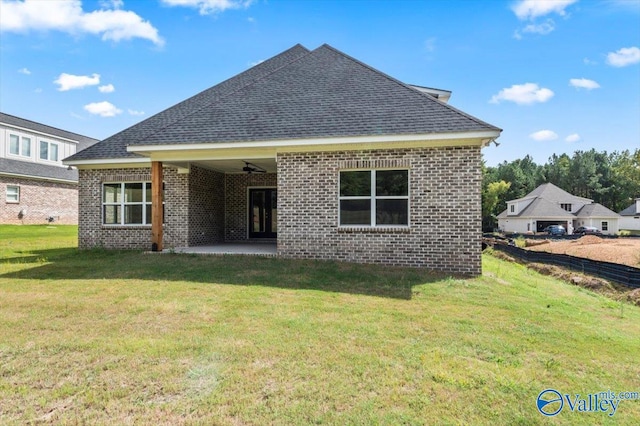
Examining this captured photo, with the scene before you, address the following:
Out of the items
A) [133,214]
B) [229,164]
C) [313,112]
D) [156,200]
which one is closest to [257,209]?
[229,164]

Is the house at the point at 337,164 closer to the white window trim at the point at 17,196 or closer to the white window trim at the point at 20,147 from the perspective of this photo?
the white window trim at the point at 17,196

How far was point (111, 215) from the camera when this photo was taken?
1356 centimetres

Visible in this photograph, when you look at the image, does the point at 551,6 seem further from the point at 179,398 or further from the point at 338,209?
the point at 179,398

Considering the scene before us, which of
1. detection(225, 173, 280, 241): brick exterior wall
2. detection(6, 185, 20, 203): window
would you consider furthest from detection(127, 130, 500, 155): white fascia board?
detection(6, 185, 20, 203): window

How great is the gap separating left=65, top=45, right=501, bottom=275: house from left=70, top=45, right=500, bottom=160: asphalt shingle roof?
0.13ft

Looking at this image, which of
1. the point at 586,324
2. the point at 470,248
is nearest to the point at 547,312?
the point at 586,324

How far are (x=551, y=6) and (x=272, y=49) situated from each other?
11422 millimetres

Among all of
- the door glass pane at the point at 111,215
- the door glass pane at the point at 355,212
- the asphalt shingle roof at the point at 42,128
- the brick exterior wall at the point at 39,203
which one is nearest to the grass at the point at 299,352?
the door glass pane at the point at 355,212

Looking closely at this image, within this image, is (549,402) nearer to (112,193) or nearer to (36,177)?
(112,193)

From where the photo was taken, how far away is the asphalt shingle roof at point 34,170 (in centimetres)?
2406

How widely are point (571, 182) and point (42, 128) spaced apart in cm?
7983

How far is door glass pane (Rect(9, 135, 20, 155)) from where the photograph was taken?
26.0 m

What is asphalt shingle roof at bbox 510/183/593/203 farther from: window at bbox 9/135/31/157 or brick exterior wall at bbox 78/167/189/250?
window at bbox 9/135/31/157

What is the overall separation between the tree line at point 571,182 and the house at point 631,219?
881 cm
